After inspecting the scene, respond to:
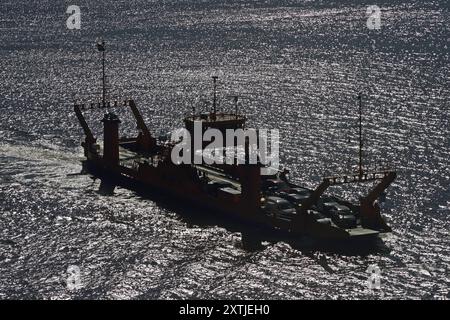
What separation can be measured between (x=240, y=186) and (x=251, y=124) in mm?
34120

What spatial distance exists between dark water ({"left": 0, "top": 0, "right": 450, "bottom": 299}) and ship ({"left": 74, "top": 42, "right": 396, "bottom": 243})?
7.64 feet

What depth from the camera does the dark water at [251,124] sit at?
78.6m

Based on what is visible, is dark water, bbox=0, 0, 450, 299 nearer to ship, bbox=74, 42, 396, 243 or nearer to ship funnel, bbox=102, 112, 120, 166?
ship, bbox=74, 42, 396, 243

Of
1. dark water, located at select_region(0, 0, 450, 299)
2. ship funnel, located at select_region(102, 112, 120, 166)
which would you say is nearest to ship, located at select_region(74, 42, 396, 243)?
ship funnel, located at select_region(102, 112, 120, 166)

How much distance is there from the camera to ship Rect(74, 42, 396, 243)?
87062mm

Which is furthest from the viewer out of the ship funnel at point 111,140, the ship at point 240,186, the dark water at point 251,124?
the ship funnel at point 111,140

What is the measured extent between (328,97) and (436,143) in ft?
98.8

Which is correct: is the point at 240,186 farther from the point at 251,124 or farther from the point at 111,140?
the point at 251,124

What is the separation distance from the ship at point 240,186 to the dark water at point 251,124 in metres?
2.33

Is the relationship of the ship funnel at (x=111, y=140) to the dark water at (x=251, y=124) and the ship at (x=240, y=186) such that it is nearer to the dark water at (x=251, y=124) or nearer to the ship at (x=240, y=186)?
the ship at (x=240, y=186)

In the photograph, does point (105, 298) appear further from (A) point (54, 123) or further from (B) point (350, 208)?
(A) point (54, 123)

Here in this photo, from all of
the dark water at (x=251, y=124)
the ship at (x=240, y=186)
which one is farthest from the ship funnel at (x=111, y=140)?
the dark water at (x=251, y=124)

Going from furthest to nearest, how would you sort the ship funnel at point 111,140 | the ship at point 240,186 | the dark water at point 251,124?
the ship funnel at point 111,140, the ship at point 240,186, the dark water at point 251,124
